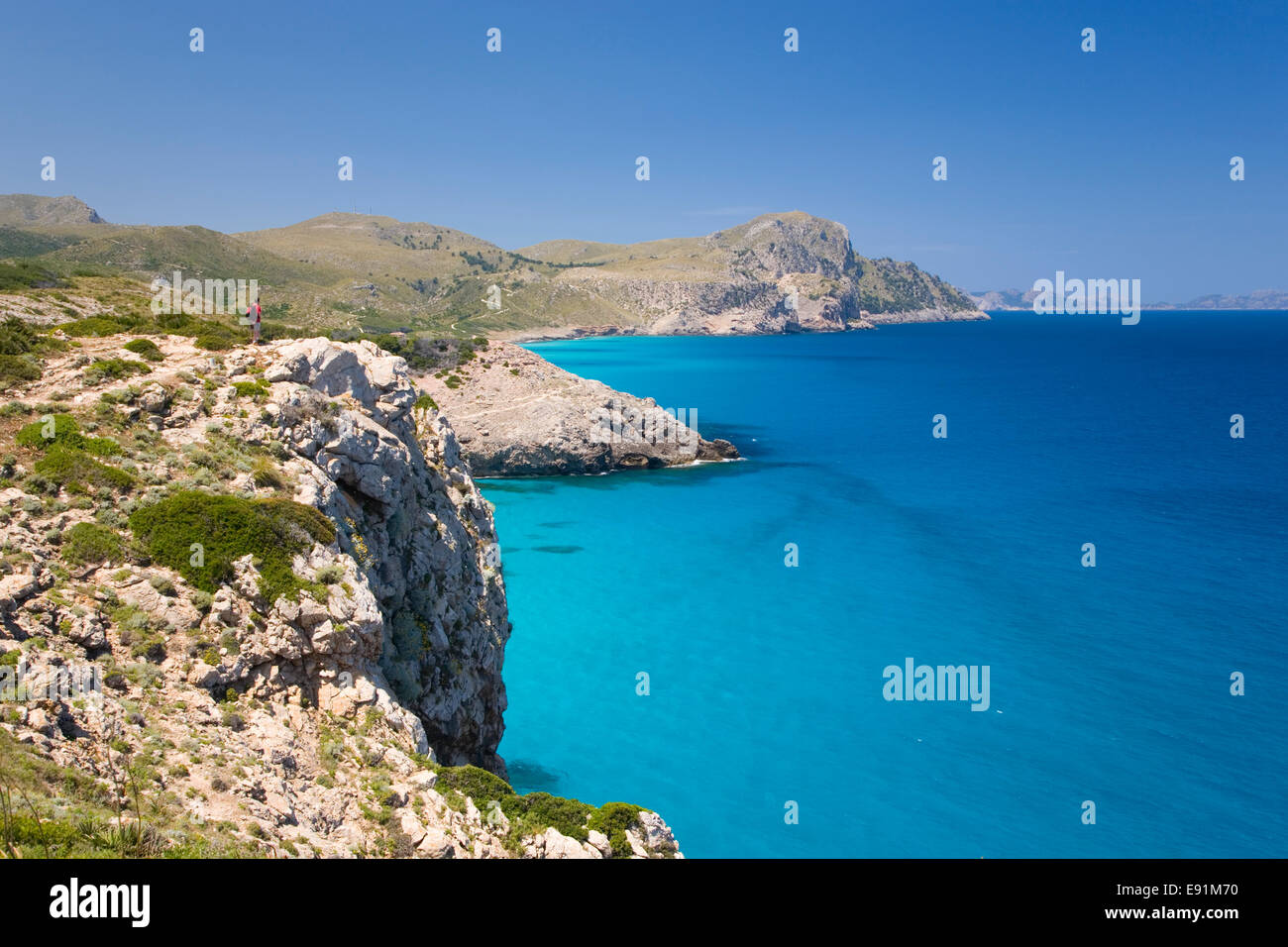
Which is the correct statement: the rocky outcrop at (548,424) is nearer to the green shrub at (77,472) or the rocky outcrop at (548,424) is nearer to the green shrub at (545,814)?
the green shrub at (77,472)

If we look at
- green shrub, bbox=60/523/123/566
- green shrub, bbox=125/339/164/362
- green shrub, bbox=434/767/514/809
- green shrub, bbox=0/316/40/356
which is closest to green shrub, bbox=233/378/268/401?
green shrub, bbox=125/339/164/362

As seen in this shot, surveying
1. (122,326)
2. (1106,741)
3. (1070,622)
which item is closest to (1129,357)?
(1070,622)

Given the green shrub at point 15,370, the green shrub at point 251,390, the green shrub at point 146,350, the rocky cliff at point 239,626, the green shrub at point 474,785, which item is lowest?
the green shrub at point 474,785

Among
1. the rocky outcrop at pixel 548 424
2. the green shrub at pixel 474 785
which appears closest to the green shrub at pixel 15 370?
the green shrub at pixel 474 785

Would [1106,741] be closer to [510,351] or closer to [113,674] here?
[113,674]

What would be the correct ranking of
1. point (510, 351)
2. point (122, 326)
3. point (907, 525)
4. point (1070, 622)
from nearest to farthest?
point (122, 326), point (1070, 622), point (907, 525), point (510, 351)

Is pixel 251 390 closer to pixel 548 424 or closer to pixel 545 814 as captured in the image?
pixel 545 814
